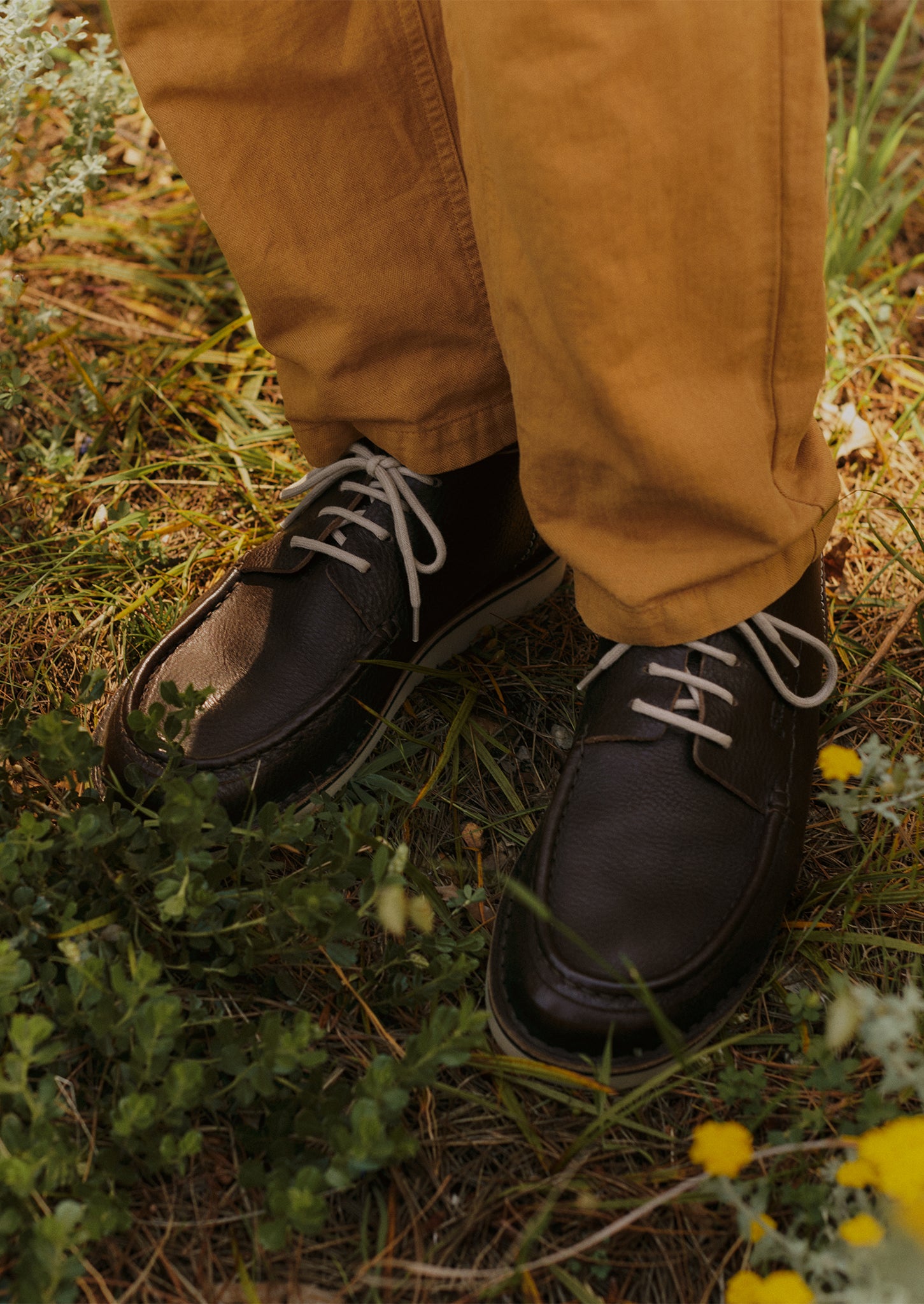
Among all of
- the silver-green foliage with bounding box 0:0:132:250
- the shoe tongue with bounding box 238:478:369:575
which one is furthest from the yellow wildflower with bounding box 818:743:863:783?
the silver-green foliage with bounding box 0:0:132:250

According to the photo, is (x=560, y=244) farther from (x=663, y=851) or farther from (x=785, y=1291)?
(x=785, y=1291)

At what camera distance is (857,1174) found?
0.78 metres

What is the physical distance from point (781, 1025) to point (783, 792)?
0.26 meters

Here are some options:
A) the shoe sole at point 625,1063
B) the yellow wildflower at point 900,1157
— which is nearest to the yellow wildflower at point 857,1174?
the yellow wildflower at point 900,1157

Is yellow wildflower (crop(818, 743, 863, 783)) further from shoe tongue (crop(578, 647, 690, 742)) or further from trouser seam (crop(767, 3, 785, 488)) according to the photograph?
trouser seam (crop(767, 3, 785, 488))

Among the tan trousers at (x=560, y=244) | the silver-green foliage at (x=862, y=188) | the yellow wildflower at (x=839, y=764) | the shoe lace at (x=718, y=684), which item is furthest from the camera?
the silver-green foliage at (x=862, y=188)

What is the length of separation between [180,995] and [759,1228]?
60cm

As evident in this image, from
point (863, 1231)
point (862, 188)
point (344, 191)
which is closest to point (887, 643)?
point (863, 1231)

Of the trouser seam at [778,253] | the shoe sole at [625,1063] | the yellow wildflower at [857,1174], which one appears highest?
the trouser seam at [778,253]

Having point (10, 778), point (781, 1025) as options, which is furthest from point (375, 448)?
point (781, 1025)

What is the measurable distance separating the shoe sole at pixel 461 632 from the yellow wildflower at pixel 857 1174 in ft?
2.30

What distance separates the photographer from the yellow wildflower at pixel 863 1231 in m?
0.73

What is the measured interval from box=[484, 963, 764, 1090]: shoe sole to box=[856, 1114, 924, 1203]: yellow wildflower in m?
0.27

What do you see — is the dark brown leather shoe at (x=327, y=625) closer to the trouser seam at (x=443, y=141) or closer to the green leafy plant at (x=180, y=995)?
the green leafy plant at (x=180, y=995)
